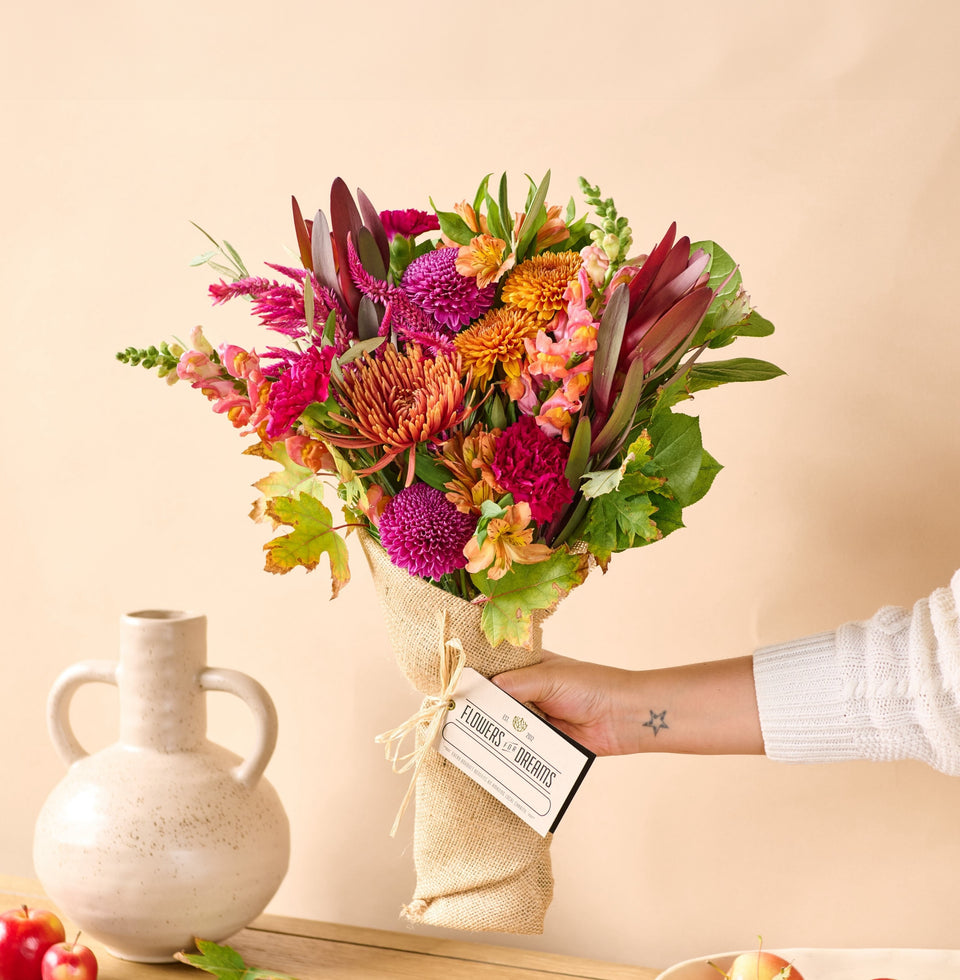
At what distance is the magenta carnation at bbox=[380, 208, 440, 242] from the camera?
779 mm

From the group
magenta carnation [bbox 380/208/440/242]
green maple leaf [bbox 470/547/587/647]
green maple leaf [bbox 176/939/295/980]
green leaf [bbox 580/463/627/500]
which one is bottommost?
green maple leaf [bbox 176/939/295/980]

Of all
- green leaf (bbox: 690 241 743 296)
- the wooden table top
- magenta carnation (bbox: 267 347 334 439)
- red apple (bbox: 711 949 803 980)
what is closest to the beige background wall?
the wooden table top

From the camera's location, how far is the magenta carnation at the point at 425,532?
72cm

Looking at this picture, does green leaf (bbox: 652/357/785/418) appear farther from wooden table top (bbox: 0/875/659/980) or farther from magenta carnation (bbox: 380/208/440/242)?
wooden table top (bbox: 0/875/659/980)

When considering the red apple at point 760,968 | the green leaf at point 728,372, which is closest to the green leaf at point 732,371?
the green leaf at point 728,372

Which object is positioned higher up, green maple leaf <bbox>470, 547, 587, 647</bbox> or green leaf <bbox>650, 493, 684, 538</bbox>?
green leaf <bbox>650, 493, 684, 538</bbox>

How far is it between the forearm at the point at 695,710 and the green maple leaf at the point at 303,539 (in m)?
0.28

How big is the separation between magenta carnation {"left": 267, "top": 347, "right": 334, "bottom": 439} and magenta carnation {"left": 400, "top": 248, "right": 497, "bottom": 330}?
0.08 m

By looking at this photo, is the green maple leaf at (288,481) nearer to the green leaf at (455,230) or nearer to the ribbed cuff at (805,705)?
the green leaf at (455,230)

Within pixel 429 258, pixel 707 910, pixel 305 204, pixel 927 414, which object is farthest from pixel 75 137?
pixel 707 910

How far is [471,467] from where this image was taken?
0.72m

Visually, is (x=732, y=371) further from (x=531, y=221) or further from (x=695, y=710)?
(x=695, y=710)

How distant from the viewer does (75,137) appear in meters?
1.24

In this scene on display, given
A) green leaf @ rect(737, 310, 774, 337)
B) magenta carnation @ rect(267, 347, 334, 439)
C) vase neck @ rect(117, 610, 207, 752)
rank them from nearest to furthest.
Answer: magenta carnation @ rect(267, 347, 334, 439) < green leaf @ rect(737, 310, 774, 337) < vase neck @ rect(117, 610, 207, 752)
